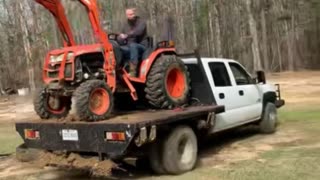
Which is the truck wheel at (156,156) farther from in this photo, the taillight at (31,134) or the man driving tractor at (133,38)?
the taillight at (31,134)

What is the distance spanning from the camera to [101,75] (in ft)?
27.5

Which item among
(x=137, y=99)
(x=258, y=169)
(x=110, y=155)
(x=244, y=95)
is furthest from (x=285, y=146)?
(x=110, y=155)

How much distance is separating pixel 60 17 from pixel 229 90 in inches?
132

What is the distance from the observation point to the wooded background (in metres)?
41.2

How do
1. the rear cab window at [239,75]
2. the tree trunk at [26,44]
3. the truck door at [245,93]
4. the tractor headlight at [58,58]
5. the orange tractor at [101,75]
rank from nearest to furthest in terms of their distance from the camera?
the orange tractor at [101,75] → the tractor headlight at [58,58] → the truck door at [245,93] → the rear cab window at [239,75] → the tree trunk at [26,44]

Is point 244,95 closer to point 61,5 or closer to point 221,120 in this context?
point 221,120

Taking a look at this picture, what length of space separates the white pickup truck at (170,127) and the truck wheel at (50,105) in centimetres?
29

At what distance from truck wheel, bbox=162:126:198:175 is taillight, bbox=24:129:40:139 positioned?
74.3 inches

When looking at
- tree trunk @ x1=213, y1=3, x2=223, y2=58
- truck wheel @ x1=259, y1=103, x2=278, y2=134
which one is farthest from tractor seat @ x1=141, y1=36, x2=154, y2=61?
tree trunk @ x1=213, y1=3, x2=223, y2=58

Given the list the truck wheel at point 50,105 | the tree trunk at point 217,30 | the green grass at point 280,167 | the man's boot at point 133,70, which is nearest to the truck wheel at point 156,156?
the green grass at point 280,167

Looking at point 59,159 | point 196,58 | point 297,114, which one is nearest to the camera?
point 59,159

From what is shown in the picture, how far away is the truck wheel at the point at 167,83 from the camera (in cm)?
842

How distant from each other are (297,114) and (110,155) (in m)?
8.95

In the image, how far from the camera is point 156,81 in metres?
8.40
